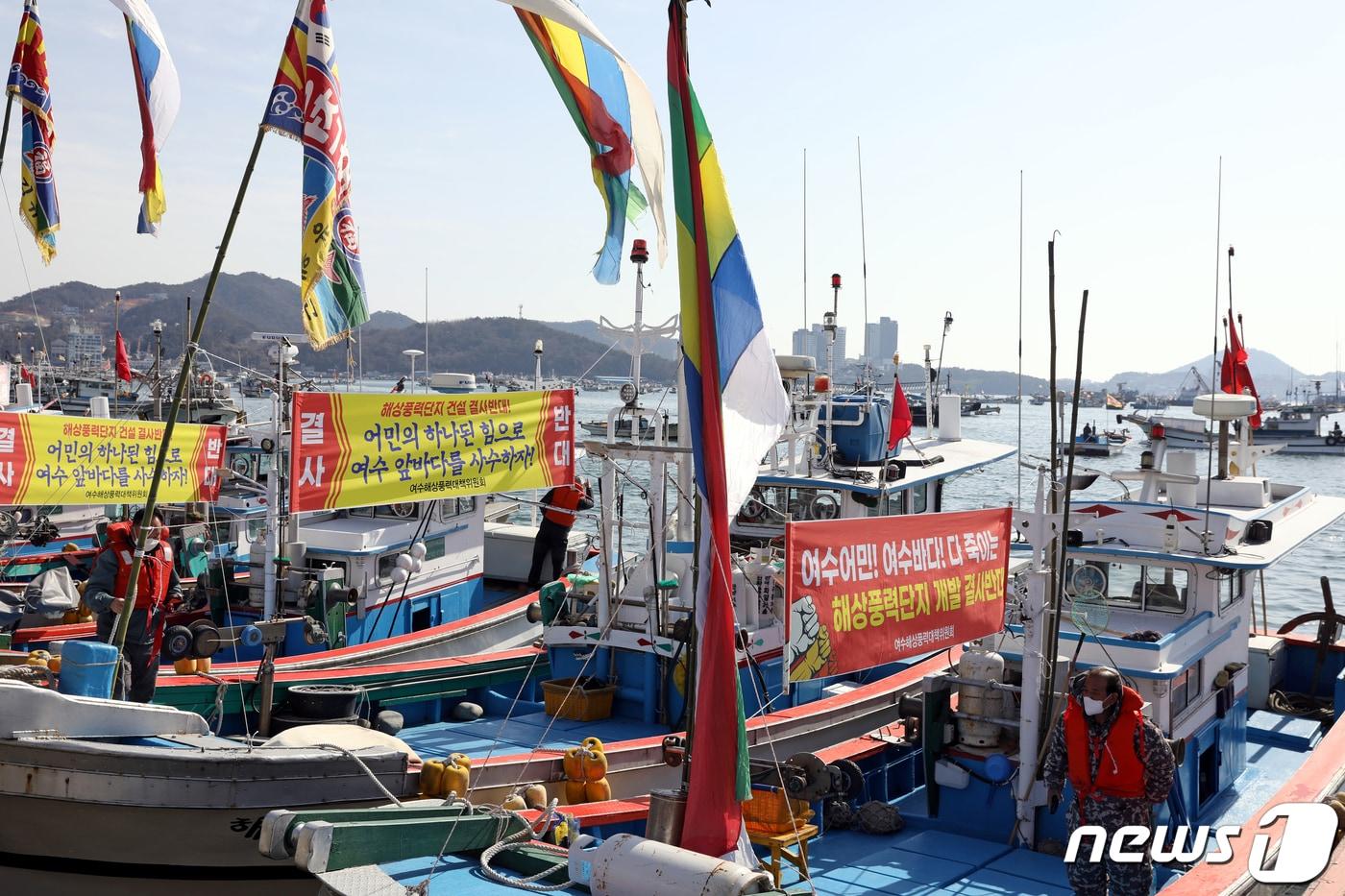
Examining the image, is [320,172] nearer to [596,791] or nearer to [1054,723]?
[596,791]

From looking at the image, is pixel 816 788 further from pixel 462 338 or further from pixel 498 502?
pixel 462 338

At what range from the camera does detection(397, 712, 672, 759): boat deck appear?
36.2ft

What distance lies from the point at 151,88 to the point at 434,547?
7.93m

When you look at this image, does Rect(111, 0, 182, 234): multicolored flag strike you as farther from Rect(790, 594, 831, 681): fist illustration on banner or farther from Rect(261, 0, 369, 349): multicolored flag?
Rect(790, 594, 831, 681): fist illustration on banner

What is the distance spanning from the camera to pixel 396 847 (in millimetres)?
6336

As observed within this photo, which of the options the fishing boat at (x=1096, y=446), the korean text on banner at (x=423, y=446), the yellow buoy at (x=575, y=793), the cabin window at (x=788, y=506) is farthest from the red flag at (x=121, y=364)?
the fishing boat at (x=1096, y=446)

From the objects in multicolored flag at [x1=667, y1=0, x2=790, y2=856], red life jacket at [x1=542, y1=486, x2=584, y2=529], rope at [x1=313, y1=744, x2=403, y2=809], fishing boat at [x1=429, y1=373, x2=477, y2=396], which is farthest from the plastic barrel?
fishing boat at [x1=429, y1=373, x2=477, y2=396]

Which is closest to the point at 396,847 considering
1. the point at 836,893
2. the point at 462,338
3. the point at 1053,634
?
the point at 836,893

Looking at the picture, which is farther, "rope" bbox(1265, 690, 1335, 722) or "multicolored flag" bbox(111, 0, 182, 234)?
"rope" bbox(1265, 690, 1335, 722)

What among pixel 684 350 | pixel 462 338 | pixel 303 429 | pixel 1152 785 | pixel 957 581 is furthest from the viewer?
pixel 462 338

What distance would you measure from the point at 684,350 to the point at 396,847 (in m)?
3.05

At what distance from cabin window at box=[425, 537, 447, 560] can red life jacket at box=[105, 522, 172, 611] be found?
6.19 meters

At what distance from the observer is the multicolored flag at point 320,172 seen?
847 cm

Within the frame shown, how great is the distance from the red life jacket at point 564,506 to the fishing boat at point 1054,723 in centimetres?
701
